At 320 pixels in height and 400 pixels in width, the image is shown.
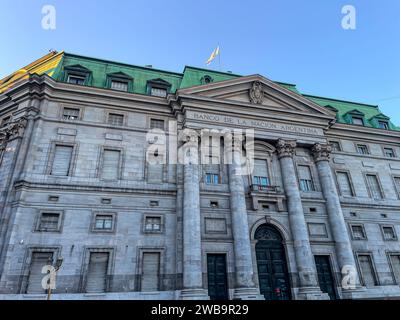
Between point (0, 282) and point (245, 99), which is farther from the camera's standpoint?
point (245, 99)

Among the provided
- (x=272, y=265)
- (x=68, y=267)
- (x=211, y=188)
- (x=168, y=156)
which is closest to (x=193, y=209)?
(x=211, y=188)

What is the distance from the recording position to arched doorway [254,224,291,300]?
23047mm

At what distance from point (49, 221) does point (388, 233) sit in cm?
3319

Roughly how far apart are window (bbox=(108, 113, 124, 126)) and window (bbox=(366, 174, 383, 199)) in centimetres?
2834

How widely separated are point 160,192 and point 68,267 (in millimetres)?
8940

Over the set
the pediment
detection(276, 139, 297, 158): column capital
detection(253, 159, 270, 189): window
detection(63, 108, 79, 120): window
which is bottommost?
detection(253, 159, 270, 189): window

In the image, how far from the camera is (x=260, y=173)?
A: 90.9 ft

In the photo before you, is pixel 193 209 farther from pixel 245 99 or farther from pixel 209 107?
pixel 245 99

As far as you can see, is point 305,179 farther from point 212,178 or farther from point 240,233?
point 240,233

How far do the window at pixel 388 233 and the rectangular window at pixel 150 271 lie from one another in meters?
23.9

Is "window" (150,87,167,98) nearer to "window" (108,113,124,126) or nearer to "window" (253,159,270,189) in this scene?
"window" (108,113,124,126)

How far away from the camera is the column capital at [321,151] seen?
29281 millimetres

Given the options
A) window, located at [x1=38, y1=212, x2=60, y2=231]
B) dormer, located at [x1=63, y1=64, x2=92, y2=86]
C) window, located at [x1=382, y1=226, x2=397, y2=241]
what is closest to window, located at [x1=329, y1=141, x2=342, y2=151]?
window, located at [x1=382, y1=226, x2=397, y2=241]
